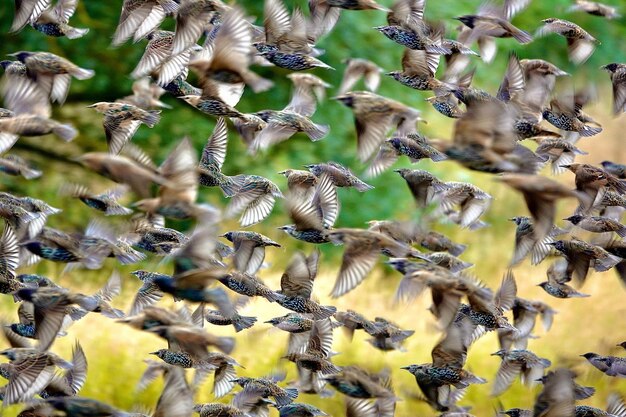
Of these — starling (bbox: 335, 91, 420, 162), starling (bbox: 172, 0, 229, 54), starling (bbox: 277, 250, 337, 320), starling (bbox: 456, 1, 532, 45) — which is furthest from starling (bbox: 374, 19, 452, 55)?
starling (bbox: 277, 250, 337, 320)

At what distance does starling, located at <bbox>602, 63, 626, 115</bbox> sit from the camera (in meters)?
4.30

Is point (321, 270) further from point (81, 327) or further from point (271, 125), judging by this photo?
point (271, 125)

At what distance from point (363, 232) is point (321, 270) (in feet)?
17.4

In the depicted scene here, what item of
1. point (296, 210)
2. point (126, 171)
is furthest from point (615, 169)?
point (126, 171)

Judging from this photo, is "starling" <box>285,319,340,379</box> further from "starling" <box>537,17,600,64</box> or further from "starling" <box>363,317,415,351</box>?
"starling" <box>537,17,600,64</box>

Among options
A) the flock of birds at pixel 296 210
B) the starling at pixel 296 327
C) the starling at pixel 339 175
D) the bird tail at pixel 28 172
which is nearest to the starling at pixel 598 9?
the flock of birds at pixel 296 210

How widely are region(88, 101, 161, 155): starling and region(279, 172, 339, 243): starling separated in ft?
2.04

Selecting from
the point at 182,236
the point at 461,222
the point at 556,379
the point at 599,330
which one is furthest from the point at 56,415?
the point at 599,330

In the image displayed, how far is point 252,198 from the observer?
4.38 metres

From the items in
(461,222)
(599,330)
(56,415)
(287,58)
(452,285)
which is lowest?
(599,330)

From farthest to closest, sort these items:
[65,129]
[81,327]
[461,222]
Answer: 1. [81,327]
2. [461,222]
3. [65,129]

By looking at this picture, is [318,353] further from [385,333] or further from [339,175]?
[339,175]

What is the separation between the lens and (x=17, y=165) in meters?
4.10

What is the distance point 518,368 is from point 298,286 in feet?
3.62
